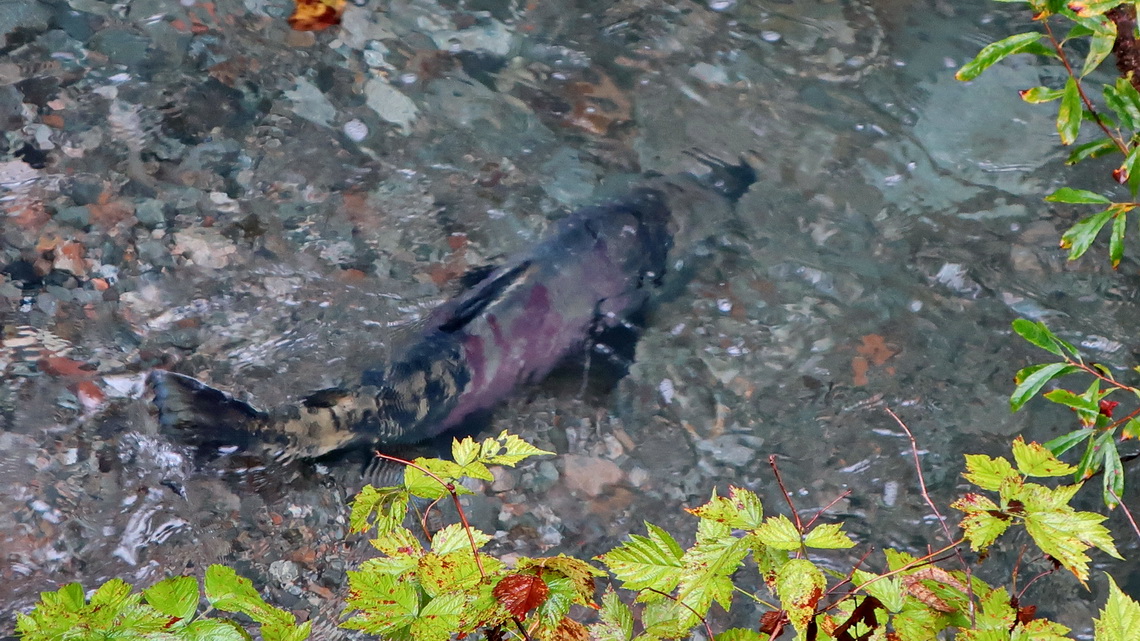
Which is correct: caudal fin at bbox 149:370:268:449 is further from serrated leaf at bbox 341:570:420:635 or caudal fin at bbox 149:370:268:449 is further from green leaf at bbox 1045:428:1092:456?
green leaf at bbox 1045:428:1092:456

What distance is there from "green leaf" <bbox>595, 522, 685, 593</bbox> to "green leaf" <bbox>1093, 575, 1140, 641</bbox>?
23.0 inches

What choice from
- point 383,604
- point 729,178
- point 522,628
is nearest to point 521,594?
point 522,628

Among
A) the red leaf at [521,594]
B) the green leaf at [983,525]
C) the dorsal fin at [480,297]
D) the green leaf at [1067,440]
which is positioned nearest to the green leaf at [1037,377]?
the green leaf at [1067,440]

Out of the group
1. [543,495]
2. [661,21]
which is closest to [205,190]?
[543,495]

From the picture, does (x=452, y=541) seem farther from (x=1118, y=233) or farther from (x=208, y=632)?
(x=1118, y=233)

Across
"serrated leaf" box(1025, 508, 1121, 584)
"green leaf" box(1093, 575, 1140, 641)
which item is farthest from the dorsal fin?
"green leaf" box(1093, 575, 1140, 641)

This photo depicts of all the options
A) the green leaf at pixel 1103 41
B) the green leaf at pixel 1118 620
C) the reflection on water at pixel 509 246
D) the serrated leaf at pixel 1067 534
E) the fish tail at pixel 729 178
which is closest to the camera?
the green leaf at pixel 1118 620

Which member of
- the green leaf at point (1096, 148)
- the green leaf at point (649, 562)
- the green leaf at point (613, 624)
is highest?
the green leaf at point (1096, 148)

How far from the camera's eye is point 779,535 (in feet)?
3.88

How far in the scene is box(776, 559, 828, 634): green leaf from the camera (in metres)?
1.11

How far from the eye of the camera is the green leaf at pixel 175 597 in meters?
1.15

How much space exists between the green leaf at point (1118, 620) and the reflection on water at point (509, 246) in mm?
1309

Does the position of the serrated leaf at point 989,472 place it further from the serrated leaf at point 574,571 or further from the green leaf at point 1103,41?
the green leaf at point 1103,41

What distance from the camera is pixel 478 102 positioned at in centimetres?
321
